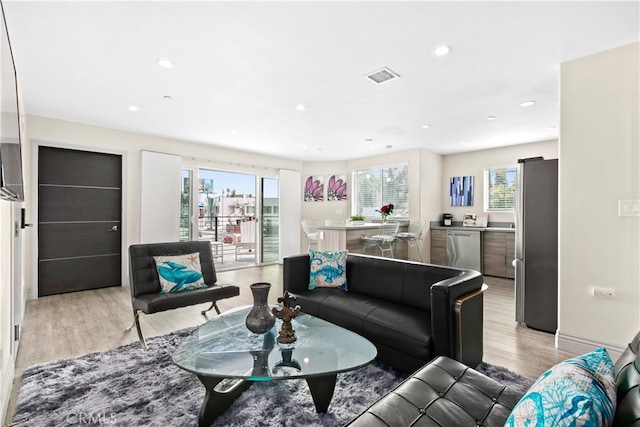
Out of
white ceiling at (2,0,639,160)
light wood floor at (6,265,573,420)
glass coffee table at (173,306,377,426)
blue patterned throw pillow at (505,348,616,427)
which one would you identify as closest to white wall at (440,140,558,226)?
white ceiling at (2,0,639,160)

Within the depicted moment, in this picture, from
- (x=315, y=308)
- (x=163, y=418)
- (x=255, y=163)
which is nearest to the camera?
(x=163, y=418)

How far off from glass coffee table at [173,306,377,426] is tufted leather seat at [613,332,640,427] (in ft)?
3.31

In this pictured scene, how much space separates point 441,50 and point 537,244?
216 centimetres

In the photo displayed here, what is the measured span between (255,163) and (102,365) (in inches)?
197

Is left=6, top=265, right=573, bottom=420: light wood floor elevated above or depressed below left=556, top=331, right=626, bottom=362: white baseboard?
below

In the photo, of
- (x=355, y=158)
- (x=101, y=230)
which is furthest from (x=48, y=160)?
(x=355, y=158)

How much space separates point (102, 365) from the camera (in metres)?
2.31

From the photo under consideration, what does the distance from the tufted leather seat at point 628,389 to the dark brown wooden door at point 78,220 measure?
5.77 m

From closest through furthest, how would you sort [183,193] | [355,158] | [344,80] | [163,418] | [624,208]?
[163,418] → [624,208] → [344,80] → [183,193] → [355,158]

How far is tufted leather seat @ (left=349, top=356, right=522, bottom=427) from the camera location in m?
1.15

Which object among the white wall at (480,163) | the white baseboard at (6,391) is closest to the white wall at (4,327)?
the white baseboard at (6,391)

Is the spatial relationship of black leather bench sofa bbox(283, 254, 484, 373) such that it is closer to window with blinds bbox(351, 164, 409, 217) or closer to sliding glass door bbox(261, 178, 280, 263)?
window with blinds bbox(351, 164, 409, 217)

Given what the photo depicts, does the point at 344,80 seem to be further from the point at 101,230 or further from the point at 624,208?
the point at 101,230

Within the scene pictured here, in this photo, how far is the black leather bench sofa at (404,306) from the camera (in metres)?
1.99
